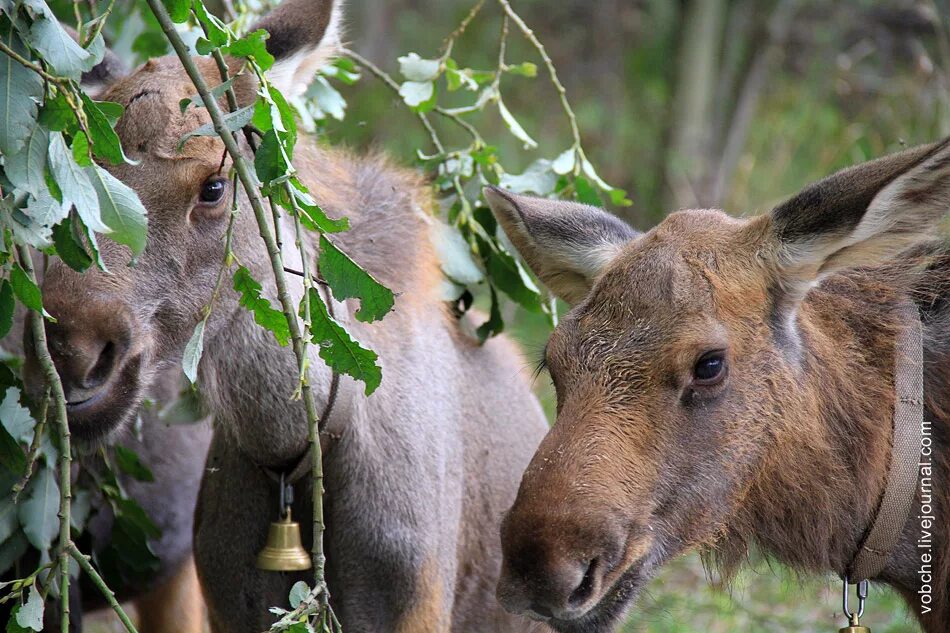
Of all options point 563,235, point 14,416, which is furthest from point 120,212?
point 563,235

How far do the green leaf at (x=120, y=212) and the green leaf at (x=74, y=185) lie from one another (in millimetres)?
27

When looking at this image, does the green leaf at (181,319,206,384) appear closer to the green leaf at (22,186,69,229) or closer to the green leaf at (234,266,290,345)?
the green leaf at (234,266,290,345)

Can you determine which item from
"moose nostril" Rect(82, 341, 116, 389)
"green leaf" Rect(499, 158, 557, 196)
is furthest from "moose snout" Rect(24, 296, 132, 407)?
"green leaf" Rect(499, 158, 557, 196)

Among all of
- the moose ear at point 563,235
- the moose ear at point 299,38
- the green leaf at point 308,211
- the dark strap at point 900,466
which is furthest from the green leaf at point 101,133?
the dark strap at point 900,466

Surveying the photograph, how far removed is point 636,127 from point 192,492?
9.37 meters

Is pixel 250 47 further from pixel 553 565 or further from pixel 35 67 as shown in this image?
pixel 553 565

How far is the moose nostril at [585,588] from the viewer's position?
315 centimetres

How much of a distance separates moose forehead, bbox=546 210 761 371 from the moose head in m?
1.08

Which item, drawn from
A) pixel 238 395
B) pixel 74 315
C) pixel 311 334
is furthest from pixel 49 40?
pixel 238 395

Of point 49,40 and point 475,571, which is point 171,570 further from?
point 49,40

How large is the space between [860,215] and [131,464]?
2.97 m

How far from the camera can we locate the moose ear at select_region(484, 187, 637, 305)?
397 cm

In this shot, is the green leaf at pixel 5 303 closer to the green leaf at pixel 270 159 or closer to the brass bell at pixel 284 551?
the green leaf at pixel 270 159

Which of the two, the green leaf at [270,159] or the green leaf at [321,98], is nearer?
the green leaf at [270,159]
